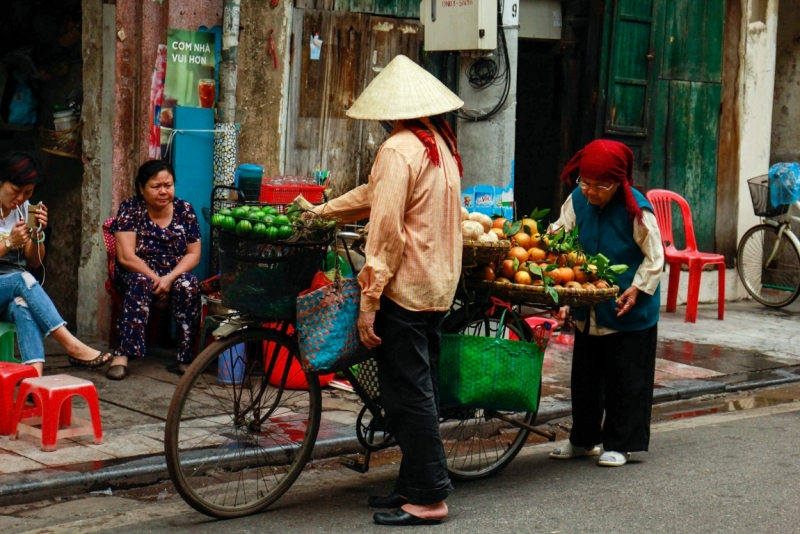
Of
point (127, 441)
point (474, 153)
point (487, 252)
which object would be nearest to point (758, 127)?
point (474, 153)

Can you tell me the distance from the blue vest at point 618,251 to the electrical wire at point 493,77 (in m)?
2.85

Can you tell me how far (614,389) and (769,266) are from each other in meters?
6.63

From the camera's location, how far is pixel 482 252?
16.9 ft

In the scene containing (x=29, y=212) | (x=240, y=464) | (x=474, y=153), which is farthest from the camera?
(x=474, y=153)

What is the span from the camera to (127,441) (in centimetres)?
581

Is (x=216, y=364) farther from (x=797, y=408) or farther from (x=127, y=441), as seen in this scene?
(x=797, y=408)

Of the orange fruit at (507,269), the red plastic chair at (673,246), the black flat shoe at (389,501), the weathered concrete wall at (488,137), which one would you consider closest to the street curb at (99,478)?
the black flat shoe at (389,501)

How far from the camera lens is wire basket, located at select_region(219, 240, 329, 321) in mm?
4613

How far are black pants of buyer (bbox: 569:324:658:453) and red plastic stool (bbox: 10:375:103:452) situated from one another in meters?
2.52

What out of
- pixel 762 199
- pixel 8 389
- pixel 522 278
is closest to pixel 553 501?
pixel 522 278

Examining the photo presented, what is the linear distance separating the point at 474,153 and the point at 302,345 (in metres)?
4.20

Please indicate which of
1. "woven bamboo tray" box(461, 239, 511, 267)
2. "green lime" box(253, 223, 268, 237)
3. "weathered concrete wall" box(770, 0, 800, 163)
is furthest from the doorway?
→ "green lime" box(253, 223, 268, 237)

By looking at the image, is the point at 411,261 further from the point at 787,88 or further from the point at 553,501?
the point at 787,88

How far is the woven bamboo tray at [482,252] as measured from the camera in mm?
5117
